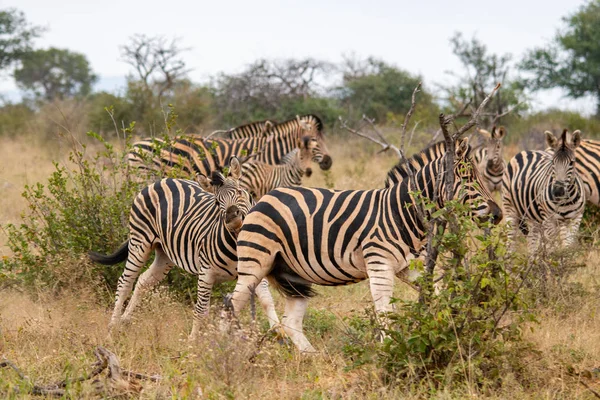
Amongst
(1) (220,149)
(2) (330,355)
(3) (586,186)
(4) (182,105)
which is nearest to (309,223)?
(2) (330,355)

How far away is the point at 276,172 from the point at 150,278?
152 inches

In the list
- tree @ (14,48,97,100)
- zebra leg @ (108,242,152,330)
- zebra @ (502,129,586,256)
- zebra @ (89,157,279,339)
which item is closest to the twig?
zebra @ (89,157,279,339)

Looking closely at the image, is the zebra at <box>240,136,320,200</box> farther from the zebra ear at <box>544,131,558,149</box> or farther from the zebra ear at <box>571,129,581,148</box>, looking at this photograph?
the zebra ear at <box>571,129,581,148</box>

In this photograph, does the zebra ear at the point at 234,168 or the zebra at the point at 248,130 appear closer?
the zebra ear at the point at 234,168

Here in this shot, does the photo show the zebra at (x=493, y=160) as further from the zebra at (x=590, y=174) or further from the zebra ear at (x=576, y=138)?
the zebra ear at (x=576, y=138)

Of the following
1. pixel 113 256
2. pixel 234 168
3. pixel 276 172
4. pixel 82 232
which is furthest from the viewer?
pixel 276 172

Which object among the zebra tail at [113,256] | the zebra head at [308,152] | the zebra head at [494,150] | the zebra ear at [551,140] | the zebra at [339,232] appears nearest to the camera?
the zebra at [339,232]

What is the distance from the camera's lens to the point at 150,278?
692cm

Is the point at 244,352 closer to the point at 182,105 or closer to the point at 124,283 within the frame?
the point at 124,283

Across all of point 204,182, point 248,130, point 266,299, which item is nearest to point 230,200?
point 204,182

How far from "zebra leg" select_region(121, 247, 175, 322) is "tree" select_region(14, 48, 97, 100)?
37.4 meters

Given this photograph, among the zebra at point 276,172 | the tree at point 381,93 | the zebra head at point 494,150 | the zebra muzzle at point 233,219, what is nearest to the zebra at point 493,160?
the zebra head at point 494,150

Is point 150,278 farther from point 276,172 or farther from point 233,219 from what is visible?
point 276,172

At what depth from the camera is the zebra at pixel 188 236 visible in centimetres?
618
